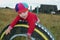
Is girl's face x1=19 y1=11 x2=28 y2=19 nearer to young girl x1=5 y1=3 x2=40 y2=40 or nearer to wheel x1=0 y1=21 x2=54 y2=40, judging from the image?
young girl x1=5 y1=3 x2=40 y2=40

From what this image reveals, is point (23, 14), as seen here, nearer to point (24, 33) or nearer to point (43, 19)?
point (24, 33)

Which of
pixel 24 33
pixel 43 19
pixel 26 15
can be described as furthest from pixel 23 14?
pixel 43 19

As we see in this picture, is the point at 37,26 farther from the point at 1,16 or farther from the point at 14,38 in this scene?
the point at 1,16

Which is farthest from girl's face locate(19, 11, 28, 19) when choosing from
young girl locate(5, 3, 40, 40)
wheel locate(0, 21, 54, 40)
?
wheel locate(0, 21, 54, 40)

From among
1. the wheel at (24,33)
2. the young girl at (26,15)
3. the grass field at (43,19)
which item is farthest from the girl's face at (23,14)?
the grass field at (43,19)

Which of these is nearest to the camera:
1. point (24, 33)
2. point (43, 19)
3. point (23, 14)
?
point (23, 14)

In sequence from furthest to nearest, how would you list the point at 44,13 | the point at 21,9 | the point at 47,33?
the point at 44,13, the point at 47,33, the point at 21,9

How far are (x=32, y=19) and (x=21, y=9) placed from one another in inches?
9.2

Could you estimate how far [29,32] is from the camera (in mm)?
4066

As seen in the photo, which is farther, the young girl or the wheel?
the wheel

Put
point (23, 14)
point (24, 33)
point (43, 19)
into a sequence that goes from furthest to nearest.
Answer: point (43, 19)
point (24, 33)
point (23, 14)

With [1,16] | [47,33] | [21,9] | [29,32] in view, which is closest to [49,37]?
[47,33]

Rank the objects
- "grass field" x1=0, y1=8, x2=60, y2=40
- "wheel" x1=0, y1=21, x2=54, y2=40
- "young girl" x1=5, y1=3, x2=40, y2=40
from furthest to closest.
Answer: "grass field" x1=0, y1=8, x2=60, y2=40 → "wheel" x1=0, y1=21, x2=54, y2=40 → "young girl" x1=5, y1=3, x2=40, y2=40

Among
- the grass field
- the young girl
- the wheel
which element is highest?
the young girl
